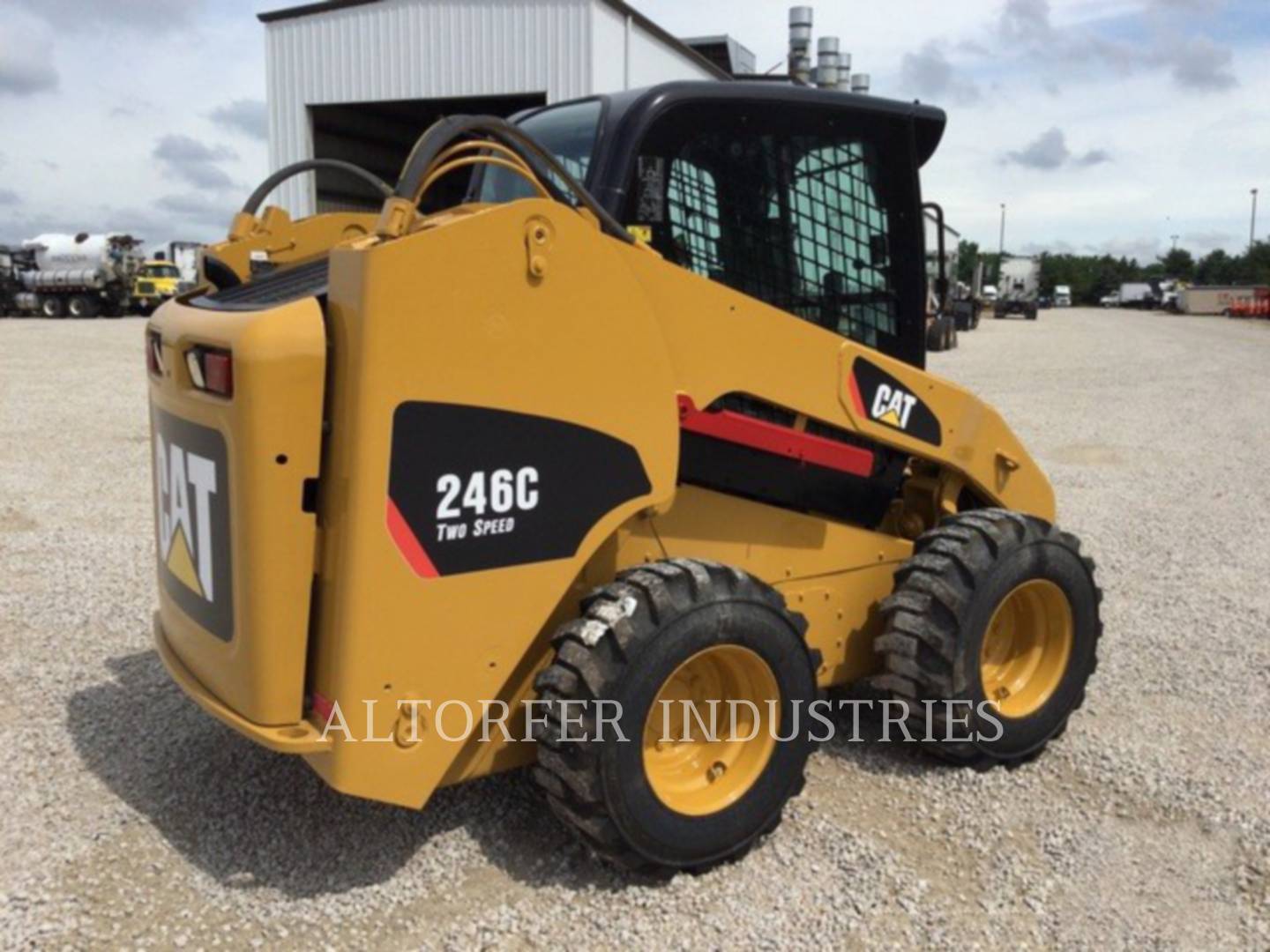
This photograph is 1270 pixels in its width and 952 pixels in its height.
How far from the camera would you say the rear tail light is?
8.77 ft

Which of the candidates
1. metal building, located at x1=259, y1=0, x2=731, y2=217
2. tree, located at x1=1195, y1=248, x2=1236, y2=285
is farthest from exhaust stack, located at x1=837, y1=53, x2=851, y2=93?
tree, located at x1=1195, y1=248, x2=1236, y2=285

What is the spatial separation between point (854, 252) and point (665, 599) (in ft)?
5.23

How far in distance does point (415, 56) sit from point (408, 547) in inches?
736

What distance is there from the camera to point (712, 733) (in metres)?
3.33

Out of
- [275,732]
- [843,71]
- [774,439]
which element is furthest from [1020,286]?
[275,732]

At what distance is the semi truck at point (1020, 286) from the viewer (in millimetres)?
49500

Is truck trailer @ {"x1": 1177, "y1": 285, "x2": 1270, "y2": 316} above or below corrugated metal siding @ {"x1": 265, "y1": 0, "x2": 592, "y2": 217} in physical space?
below

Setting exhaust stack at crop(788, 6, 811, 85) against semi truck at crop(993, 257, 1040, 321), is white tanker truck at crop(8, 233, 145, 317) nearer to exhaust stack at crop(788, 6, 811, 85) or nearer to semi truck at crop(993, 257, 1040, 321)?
exhaust stack at crop(788, 6, 811, 85)

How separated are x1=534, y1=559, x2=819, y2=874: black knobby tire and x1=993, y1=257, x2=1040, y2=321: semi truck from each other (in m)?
50.2

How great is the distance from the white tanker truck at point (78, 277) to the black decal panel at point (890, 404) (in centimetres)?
3752

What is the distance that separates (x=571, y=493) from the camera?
291 centimetres

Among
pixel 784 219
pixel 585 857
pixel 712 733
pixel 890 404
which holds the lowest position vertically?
pixel 585 857

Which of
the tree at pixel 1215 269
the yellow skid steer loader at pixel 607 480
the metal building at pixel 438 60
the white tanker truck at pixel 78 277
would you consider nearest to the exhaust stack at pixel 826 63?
the yellow skid steer loader at pixel 607 480

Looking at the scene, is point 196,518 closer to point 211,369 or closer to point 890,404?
point 211,369
